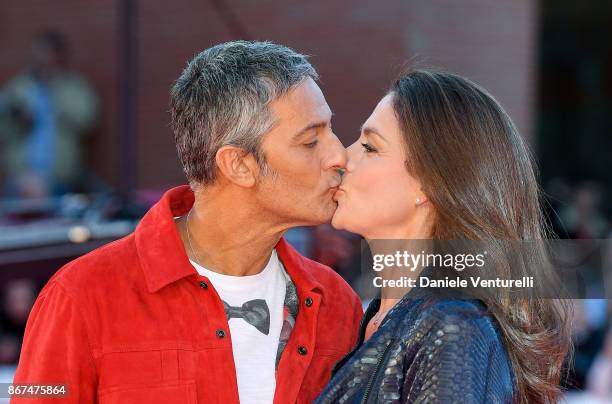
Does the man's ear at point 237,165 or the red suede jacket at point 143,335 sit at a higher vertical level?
the man's ear at point 237,165

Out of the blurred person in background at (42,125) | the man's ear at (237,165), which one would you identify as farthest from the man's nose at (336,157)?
the blurred person in background at (42,125)

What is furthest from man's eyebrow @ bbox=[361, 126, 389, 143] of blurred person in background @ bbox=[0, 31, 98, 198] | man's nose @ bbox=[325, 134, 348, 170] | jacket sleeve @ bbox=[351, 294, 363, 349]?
blurred person in background @ bbox=[0, 31, 98, 198]

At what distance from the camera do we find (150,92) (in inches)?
307

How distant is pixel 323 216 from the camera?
3.01 m

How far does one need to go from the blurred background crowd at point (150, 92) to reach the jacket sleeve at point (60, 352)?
2439mm

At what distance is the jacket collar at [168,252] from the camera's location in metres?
2.76

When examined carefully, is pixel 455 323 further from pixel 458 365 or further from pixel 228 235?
pixel 228 235

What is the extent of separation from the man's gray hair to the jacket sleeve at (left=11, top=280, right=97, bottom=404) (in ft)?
2.05

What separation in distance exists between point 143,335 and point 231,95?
75cm

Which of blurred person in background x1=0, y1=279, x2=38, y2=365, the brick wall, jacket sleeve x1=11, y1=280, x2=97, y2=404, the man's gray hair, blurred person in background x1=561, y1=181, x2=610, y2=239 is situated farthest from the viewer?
blurred person in background x1=561, y1=181, x2=610, y2=239

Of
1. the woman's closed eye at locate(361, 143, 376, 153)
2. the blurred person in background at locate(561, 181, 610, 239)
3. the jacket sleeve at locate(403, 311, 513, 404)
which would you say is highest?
the blurred person in background at locate(561, 181, 610, 239)

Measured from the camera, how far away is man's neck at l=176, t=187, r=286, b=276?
116 inches

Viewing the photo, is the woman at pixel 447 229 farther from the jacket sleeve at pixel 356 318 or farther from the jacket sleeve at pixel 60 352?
the jacket sleeve at pixel 60 352

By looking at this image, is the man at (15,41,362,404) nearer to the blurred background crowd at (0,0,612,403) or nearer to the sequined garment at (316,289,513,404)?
the sequined garment at (316,289,513,404)
